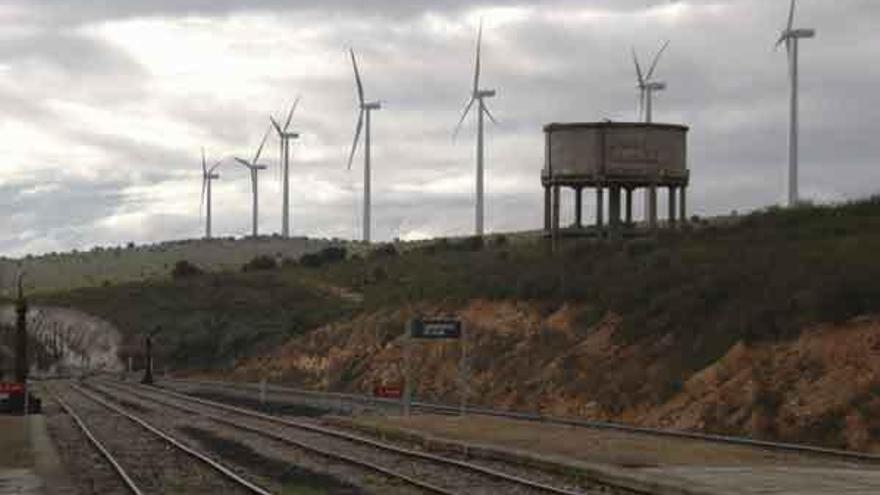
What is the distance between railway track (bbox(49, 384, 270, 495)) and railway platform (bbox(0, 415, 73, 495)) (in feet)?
3.52

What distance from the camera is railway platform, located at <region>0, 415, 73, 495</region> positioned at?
84.5 feet

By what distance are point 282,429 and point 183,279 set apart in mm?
93809

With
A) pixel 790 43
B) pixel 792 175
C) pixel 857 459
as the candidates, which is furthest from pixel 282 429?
pixel 790 43

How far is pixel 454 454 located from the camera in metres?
32.3

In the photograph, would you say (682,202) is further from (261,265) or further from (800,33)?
(261,265)

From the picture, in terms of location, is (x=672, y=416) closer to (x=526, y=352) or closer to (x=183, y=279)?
(x=526, y=352)

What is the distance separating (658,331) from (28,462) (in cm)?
2738

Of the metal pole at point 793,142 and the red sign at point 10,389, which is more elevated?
the metal pole at point 793,142

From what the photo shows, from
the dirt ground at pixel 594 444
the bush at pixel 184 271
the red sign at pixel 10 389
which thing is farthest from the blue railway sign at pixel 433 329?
the bush at pixel 184 271

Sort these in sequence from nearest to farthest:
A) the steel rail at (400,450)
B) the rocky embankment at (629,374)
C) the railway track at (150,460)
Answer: the steel rail at (400,450) < the railway track at (150,460) < the rocky embankment at (629,374)

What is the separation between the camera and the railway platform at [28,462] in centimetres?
2577

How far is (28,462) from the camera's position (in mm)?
31312

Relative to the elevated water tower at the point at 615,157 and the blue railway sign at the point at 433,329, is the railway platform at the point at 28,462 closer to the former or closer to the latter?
the blue railway sign at the point at 433,329

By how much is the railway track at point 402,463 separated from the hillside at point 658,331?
10394mm
